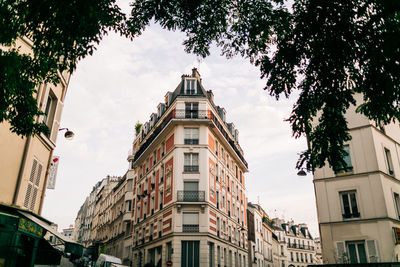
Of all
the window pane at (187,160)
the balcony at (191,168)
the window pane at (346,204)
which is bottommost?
the window pane at (346,204)

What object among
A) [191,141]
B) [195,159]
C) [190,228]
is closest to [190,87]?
[191,141]

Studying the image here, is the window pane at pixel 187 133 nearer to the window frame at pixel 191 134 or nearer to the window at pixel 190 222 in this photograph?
the window frame at pixel 191 134

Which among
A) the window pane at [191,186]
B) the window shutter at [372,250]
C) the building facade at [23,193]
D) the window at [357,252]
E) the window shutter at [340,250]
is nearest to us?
the building facade at [23,193]

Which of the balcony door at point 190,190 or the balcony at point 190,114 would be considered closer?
the balcony door at point 190,190

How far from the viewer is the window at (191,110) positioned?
3281 cm

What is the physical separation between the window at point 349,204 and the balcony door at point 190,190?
13.7 m

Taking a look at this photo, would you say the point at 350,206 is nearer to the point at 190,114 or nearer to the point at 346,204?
the point at 346,204

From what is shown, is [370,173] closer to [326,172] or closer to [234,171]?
[326,172]

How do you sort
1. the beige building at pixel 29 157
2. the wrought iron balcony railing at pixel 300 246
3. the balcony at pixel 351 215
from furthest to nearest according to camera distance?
the wrought iron balcony railing at pixel 300 246, the balcony at pixel 351 215, the beige building at pixel 29 157

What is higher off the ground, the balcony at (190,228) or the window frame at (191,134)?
the window frame at (191,134)

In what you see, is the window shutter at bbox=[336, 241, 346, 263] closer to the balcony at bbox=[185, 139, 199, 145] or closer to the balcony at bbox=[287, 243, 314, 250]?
the balcony at bbox=[185, 139, 199, 145]

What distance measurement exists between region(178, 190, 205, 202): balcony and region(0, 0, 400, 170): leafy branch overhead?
23027 mm

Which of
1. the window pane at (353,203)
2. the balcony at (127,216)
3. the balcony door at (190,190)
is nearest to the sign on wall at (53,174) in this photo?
the balcony door at (190,190)

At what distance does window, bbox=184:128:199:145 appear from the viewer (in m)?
31.8
